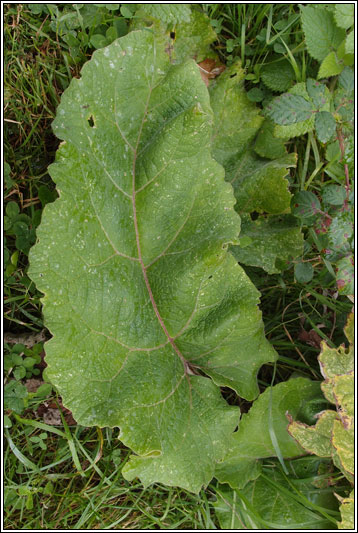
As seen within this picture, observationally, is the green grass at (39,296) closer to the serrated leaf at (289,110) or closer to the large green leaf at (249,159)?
the large green leaf at (249,159)

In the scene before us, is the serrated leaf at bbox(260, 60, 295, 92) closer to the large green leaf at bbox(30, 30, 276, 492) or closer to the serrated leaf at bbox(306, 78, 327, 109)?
the serrated leaf at bbox(306, 78, 327, 109)

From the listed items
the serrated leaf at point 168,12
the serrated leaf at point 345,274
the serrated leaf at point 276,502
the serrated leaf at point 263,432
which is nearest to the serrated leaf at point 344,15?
the serrated leaf at point 168,12

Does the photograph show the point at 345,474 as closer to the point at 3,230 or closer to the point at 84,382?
the point at 84,382

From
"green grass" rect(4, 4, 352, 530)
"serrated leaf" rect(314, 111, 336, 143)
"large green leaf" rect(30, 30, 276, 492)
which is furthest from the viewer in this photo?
"green grass" rect(4, 4, 352, 530)

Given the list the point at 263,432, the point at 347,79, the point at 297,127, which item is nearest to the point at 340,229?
the point at 297,127

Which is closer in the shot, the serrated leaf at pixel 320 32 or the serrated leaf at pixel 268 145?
the serrated leaf at pixel 320 32

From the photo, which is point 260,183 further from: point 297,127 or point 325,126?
point 325,126

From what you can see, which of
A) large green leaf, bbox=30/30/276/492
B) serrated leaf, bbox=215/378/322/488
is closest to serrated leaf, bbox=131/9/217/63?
large green leaf, bbox=30/30/276/492
